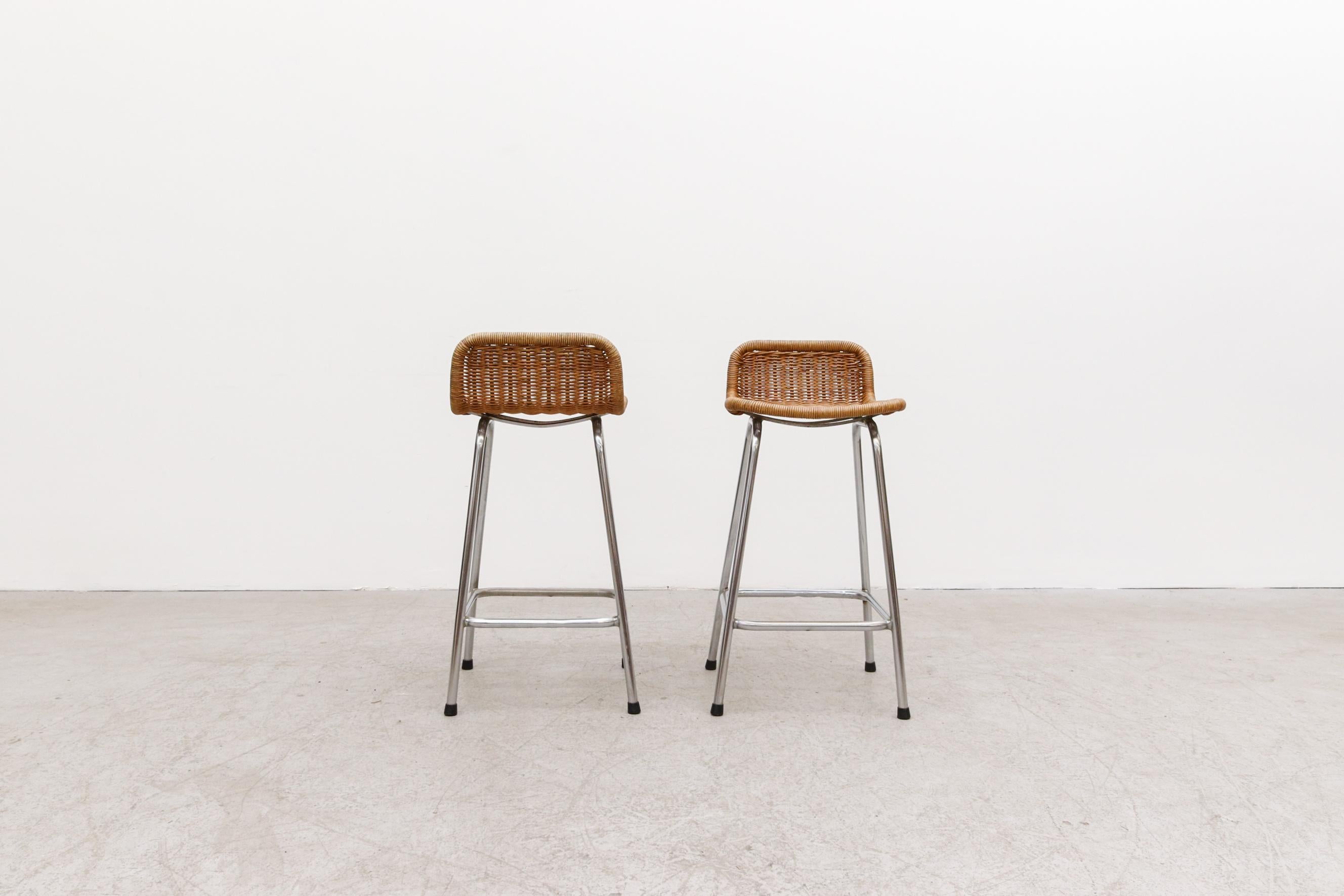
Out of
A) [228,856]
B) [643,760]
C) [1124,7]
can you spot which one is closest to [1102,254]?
[1124,7]

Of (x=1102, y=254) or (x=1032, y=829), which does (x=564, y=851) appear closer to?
(x=1032, y=829)

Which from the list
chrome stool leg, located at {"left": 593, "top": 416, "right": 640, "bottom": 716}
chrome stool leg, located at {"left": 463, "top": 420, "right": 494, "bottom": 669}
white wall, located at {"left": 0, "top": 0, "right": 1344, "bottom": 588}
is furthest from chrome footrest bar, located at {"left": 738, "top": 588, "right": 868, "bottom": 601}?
white wall, located at {"left": 0, "top": 0, "right": 1344, "bottom": 588}

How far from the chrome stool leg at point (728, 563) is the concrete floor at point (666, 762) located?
0.10 metres

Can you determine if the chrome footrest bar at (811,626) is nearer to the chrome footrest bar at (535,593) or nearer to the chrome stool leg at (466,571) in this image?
the chrome footrest bar at (535,593)

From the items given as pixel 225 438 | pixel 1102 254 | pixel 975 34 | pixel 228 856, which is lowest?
pixel 228 856

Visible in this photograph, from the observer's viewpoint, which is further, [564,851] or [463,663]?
[463,663]

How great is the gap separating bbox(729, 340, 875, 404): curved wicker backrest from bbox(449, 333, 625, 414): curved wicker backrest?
469 millimetres

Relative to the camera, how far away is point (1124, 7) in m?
3.21

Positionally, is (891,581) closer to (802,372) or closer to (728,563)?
(728,563)

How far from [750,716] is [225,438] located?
2.58 metres

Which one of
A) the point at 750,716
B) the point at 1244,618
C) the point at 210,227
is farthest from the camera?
the point at 210,227

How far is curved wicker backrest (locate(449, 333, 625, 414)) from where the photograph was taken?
76.2 inches

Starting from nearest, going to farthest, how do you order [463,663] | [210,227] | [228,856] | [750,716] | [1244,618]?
[228,856], [750,716], [463,663], [1244,618], [210,227]

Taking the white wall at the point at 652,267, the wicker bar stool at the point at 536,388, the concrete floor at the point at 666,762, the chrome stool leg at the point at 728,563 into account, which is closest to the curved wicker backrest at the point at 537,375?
the wicker bar stool at the point at 536,388
